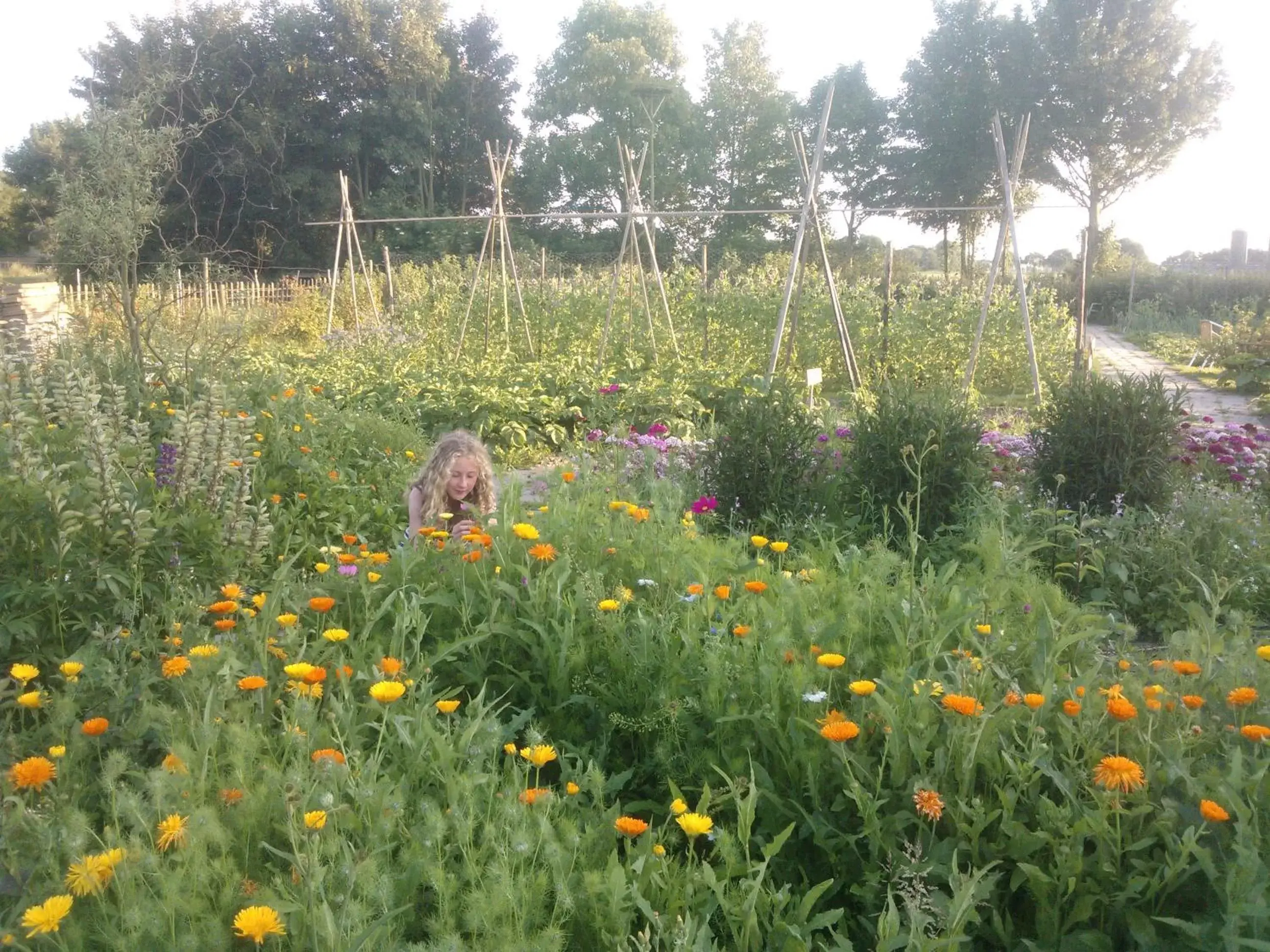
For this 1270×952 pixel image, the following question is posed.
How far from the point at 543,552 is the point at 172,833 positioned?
4.60ft

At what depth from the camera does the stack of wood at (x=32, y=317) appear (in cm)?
568

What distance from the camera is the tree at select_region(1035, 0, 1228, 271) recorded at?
33.7 m

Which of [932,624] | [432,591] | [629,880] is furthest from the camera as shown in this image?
[432,591]

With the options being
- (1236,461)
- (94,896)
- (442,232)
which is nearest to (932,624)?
(94,896)

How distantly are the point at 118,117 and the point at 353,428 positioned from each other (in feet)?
14.6

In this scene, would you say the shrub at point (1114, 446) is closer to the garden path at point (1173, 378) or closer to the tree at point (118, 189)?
the garden path at point (1173, 378)

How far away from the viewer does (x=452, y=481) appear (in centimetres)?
418

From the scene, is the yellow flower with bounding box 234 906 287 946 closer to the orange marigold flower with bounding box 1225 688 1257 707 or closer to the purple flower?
the orange marigold flower with bounding box 1225 688 1257 707

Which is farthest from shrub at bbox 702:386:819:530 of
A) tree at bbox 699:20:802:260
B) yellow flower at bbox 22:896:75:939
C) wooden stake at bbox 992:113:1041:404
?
tree at bbox 699:20:802:260

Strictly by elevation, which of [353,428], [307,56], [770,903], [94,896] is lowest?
[770,903]

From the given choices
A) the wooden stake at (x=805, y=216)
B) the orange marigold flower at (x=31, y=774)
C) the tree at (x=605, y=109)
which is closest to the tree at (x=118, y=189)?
the wooden stake at (x=805, y=216)

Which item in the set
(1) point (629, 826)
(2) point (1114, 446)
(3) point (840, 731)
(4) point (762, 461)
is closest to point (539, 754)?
(1) point (629, 826)

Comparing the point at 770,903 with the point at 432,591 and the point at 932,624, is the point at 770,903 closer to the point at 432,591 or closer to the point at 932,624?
the point at 932,624

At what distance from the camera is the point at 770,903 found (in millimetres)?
1866
